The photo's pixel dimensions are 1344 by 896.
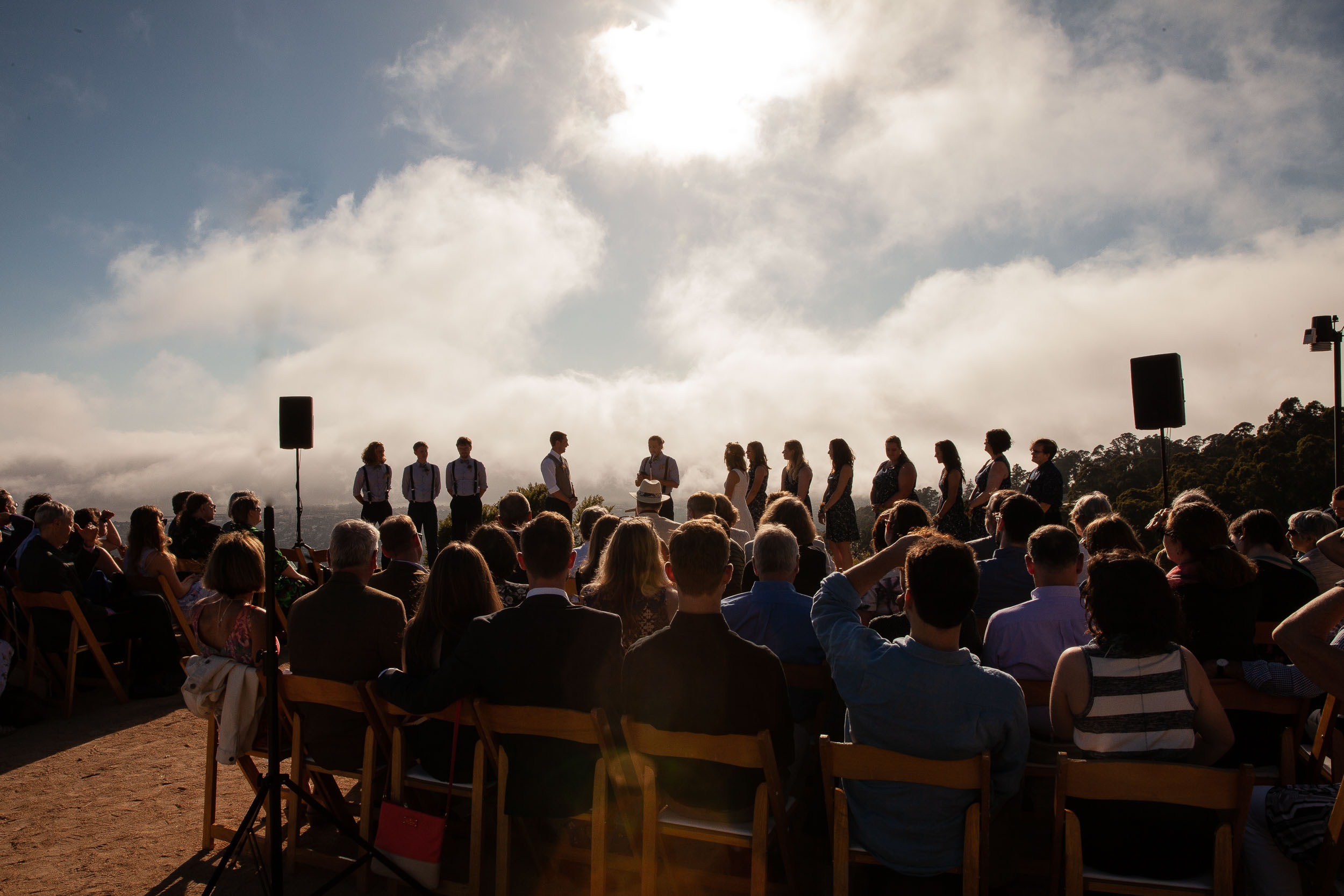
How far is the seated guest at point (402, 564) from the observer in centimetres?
399

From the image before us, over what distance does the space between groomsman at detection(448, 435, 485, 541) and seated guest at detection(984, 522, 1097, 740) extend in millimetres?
8743

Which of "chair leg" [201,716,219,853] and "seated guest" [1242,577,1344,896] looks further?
"chair leg" [201,716,219,853]

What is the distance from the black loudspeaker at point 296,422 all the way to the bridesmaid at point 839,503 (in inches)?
291

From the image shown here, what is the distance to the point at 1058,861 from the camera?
2.17m

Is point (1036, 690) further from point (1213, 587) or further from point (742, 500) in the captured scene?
point (742, 500)

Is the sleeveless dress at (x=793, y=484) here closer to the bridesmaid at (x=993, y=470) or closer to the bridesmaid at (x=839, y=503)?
the bridesmaid at (x=839, y=503)

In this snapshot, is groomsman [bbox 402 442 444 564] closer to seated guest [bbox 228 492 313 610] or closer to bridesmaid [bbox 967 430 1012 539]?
seated guest [bbox 228 492 313 610]

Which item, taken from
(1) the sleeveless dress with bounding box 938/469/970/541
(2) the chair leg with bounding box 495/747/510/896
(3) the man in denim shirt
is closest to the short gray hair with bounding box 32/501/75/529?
(2) the chair leg with bounding box 495/747/510/896

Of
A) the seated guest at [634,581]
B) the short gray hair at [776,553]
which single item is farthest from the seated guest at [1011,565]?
the seated guest at [634,581]

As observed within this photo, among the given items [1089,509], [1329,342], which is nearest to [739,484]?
[1089,509]

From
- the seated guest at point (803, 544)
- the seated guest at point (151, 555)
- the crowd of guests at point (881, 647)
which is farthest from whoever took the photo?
the seated guest at point (151, 555)

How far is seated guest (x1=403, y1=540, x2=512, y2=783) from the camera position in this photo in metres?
2.95

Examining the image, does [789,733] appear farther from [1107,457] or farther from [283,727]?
[1107,457]

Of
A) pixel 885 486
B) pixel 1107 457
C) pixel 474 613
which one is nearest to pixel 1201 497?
pixel 474 613
